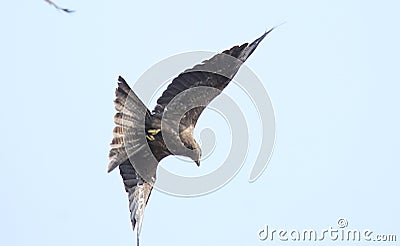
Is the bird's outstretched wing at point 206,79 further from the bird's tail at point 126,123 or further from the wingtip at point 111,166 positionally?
the wingtip at point 111,166

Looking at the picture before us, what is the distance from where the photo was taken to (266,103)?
12992 millimetres

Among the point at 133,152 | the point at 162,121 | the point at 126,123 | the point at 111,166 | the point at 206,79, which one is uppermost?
the point at 206,79

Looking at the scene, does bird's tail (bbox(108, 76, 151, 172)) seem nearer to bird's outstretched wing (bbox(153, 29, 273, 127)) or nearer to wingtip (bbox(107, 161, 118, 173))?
wingtip (bbox(107, 161, 118, 173))

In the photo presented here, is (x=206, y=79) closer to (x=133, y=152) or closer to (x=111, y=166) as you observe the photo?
(x=133, y=152)

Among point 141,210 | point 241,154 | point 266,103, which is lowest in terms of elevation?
point 141,210

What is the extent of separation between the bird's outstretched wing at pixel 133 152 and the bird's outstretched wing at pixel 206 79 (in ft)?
1.57

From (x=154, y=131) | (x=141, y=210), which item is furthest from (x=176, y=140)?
(x=141, y=210)

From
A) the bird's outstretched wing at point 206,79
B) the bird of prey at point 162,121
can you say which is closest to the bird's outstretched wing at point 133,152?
the bird of prey at point 162,121

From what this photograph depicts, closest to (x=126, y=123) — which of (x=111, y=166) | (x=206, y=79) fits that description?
(x=111, y=166)

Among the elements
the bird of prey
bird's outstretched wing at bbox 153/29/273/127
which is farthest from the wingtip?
bird's outstretched wing at bbox 153/29/273/127

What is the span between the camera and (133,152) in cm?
1216

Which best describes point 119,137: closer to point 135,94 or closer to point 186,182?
point 135,94

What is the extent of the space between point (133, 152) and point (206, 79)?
156 centimetres

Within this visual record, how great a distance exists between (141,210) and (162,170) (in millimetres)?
725
